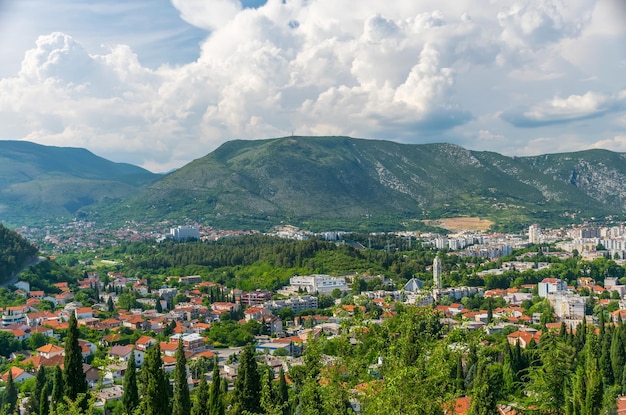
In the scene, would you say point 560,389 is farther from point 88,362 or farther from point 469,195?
point 469,195

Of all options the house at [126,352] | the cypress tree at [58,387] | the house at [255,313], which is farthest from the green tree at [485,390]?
the house at [255,313]

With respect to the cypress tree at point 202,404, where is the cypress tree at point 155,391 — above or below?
above

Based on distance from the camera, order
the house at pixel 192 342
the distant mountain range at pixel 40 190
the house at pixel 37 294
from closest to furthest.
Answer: the house at pixel 192 342 → the house at pixel 37 294 → the distant mountain range at pixel 40 190

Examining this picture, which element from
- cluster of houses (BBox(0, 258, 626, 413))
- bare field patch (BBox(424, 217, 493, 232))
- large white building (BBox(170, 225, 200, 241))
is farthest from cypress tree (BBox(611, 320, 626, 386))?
bare field patch (BBox(424, 217, 493, 232))

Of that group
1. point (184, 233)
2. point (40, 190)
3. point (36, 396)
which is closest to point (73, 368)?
point (36, 396)

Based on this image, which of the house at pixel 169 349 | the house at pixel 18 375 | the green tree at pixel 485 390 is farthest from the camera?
the house at pixel 169 349

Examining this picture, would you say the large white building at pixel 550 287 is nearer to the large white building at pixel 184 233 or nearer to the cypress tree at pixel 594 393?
the cypress tree at pixel 594 393
